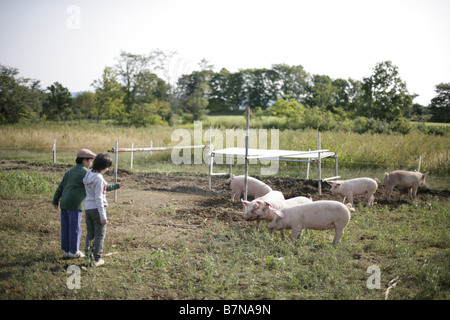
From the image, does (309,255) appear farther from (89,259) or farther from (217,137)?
(217,137)

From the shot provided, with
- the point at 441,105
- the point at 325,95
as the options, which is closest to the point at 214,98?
the point at 325,95

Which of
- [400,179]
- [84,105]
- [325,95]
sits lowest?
[400,179]

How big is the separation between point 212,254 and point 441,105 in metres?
17.8

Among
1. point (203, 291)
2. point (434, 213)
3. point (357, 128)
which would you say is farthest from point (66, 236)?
point (357, 128)

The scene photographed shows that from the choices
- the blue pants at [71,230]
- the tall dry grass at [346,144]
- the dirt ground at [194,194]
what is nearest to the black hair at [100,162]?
the blue pants at [71,230]

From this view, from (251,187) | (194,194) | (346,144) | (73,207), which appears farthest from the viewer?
(346,144)

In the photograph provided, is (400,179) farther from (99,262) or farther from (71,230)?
(71,230)

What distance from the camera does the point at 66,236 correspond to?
6.04 metres

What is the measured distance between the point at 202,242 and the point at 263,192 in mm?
3321

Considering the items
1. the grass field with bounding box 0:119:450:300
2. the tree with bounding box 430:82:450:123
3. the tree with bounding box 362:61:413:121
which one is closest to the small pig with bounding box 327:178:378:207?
the grass field with bounding box 0:119:450:300

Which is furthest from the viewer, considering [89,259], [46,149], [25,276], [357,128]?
[357,128]

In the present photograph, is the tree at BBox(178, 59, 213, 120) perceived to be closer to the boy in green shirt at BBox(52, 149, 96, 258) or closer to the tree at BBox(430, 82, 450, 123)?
the tree at BBox(430, 82, 450, 123)

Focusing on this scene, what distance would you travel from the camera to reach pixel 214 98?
66750 mm

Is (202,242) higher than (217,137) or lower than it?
lower
